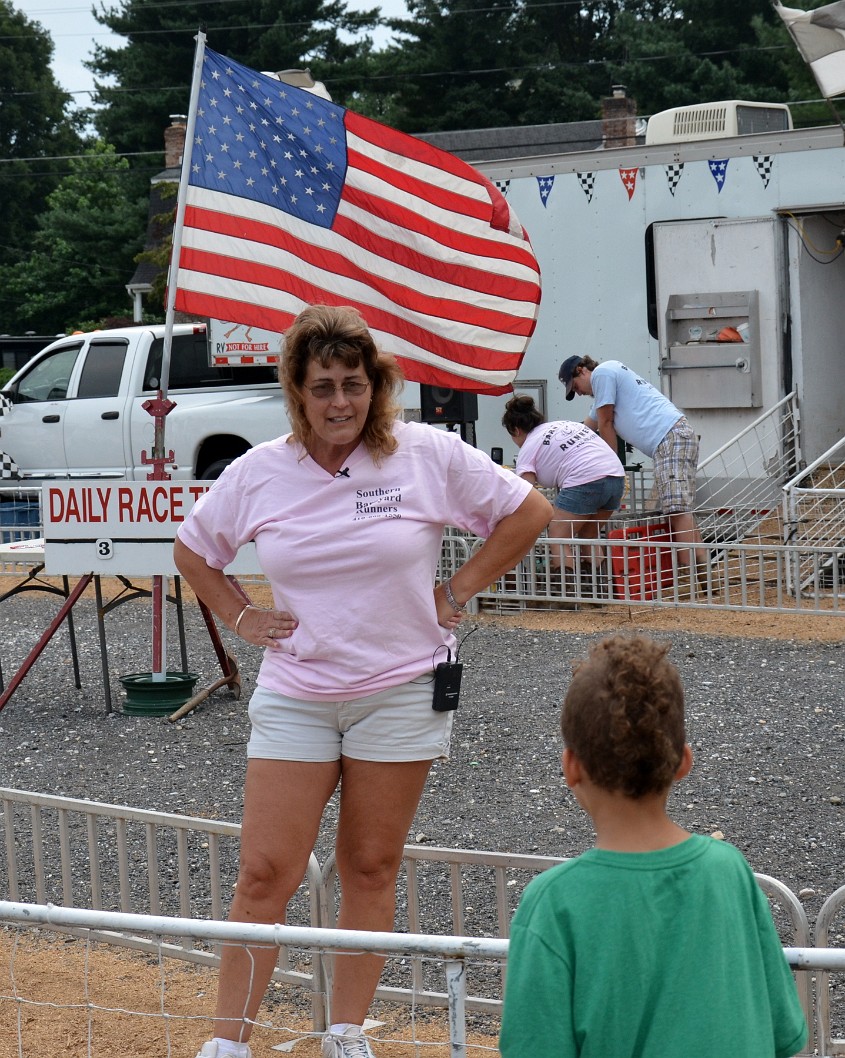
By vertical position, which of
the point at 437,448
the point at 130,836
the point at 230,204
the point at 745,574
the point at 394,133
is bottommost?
the point at 130,836

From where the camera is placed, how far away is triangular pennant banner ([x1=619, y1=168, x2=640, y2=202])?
39.3ft

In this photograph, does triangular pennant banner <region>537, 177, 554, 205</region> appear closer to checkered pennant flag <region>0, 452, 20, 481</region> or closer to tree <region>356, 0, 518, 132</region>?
checkered pennant flag <region>0, 452, 20, 481</region>

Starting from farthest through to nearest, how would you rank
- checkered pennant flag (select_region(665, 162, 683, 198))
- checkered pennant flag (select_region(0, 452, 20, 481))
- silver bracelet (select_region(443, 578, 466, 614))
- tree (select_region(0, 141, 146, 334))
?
tree (select_region(0, 141, 146, 334))
checkered pennant flag (select_region(0, 452, 20, 481))
checkered pennant flag (select_region(665, 162, 683, 198))
silver bracelet (select_region(443, 578, 466, 614))

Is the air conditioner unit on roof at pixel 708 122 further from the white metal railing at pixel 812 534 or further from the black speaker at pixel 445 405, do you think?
the white metal railing at pixel 812 534

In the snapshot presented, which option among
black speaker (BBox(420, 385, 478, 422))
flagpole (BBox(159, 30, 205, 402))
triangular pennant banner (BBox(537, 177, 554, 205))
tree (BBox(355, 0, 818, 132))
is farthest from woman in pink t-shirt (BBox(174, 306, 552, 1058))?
tree (BBox(355, 0, 818, 132))

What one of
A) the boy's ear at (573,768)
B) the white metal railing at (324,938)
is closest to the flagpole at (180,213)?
the white metal railing at (324,938)

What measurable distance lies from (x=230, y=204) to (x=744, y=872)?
5703 mm

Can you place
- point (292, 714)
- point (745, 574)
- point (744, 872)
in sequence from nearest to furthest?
point (744, 872)
point (292, 714)
point (745, 574)

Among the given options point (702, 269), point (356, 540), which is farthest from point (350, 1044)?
point (702, 269)

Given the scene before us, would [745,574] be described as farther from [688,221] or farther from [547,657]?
[688,221]

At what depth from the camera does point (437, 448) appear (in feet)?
10.5

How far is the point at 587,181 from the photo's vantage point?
40.1 feet

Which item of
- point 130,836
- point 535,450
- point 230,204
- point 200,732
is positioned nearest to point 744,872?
point 130,836

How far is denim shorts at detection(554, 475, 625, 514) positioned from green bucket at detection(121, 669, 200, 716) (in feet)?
11.2
